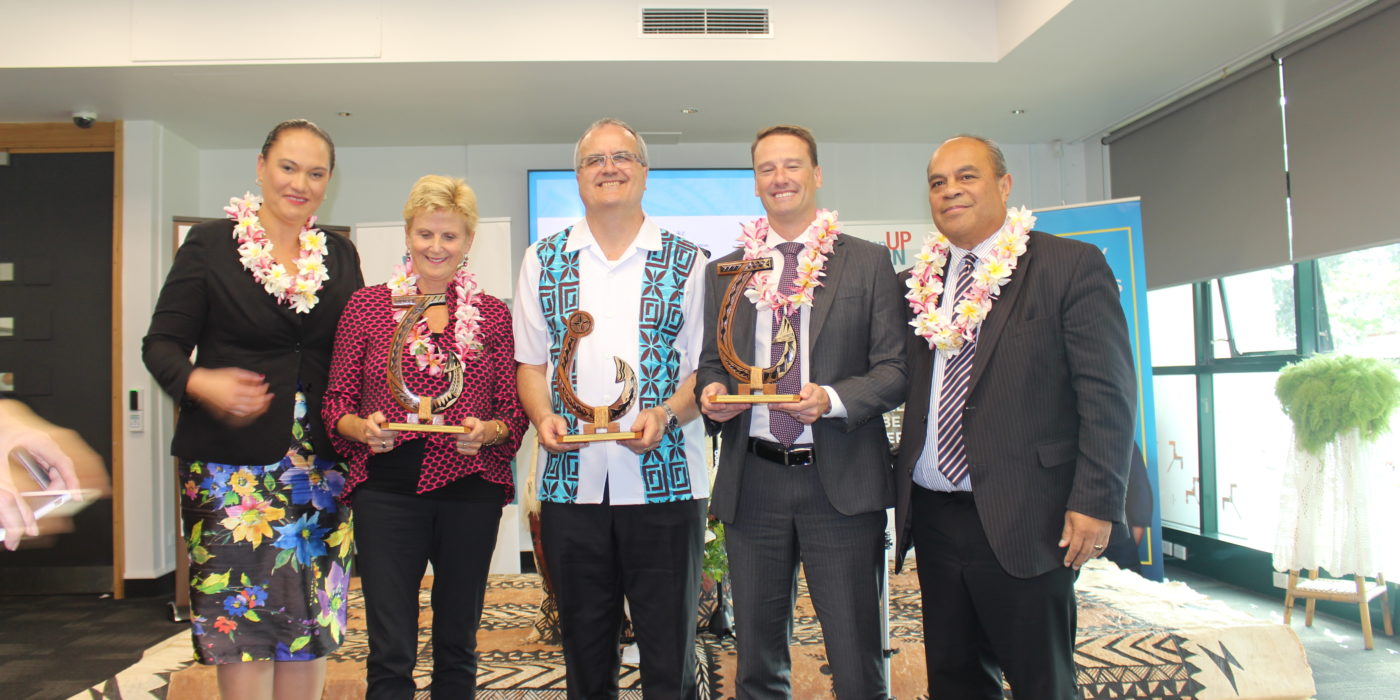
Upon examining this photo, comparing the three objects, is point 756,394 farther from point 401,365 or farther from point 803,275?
point 401,365

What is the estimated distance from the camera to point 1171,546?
6301mm

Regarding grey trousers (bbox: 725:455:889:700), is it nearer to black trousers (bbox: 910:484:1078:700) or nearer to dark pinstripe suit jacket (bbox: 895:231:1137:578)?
black trousers (bbox: 910:484:1078:700)

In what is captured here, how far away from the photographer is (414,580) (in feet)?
7.25

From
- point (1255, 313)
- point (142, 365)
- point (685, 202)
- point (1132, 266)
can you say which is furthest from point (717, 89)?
point (142, 365)

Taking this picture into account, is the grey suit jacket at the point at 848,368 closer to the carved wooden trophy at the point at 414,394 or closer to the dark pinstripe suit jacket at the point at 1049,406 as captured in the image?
the dark pinstripe suit jacket at the point at 1049,406

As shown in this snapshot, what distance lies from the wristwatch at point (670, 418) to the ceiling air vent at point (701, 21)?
3579mm

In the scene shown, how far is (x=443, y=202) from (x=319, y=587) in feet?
3.52

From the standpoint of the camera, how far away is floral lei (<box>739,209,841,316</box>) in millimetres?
2201

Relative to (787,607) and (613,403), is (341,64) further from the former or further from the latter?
(787,607)

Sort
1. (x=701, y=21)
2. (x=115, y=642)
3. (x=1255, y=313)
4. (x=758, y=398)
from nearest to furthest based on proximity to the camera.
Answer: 1. (x=758, y=398)
2. (x=115, y=642)
3. (x=701, y=21)
4. (x=1255, y=313)

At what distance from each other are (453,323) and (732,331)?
77 centimetres

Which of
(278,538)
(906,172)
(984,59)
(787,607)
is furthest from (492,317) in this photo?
(906,172)

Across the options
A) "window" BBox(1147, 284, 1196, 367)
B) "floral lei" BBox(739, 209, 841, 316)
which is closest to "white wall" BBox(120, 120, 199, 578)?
"floral lei" BBox(739, 209, 841, 316)

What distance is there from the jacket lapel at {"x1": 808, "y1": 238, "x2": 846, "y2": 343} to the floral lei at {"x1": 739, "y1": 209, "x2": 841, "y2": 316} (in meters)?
0.01
